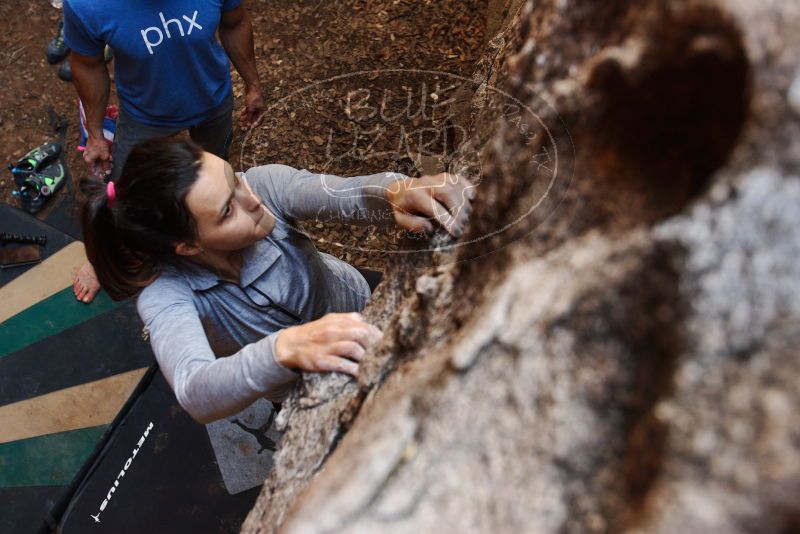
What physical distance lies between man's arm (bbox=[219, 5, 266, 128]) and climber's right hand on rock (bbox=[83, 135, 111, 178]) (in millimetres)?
539

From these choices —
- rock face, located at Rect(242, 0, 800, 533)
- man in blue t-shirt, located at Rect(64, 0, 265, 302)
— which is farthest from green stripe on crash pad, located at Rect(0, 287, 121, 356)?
rock face, located at Rect(242, 0, 800, 533)

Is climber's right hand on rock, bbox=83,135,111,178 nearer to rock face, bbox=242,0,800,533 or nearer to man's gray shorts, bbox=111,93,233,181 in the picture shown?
man's gray shorts, bbox=111,93,233,181

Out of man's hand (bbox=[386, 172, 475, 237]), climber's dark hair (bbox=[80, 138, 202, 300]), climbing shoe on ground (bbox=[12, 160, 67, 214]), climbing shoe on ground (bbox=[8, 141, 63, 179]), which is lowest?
climbing shoe on ground (bbox=[12, 160, 67, 214])

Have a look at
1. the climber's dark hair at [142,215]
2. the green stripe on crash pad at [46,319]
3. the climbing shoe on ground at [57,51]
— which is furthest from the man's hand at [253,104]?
the climbing shoe on ground at [57,51]

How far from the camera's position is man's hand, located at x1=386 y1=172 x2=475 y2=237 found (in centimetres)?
108

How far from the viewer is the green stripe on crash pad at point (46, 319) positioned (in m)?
2.54

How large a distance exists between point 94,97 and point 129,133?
0.16 meters

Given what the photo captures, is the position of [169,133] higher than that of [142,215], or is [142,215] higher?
[142,215]

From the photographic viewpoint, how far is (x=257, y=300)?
1.46 meters

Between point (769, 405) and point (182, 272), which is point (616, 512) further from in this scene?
point (182, 272)

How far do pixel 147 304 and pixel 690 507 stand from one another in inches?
44.2

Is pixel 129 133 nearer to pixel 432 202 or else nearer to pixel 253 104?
pixel 253 104

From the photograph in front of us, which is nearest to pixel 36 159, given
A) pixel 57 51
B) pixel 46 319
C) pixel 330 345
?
pixel 57 51

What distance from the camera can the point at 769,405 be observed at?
50cm
